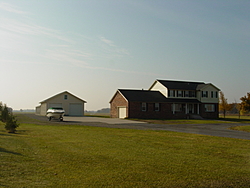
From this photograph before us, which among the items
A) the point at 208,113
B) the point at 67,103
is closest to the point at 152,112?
the point at 208,113

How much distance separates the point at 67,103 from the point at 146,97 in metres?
19.7

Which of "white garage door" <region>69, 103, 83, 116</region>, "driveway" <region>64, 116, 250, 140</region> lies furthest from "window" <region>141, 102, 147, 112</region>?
"white garage door" <region>69, 103, 83, 116</region>

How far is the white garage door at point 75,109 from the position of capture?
203 feet

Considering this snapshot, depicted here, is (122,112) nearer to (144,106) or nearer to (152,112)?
(144,106)

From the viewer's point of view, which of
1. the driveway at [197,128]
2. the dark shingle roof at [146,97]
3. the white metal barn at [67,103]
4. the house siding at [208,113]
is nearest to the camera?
the driveway at [197,128]

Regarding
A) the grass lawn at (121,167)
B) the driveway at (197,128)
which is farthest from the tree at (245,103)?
the grass lawn at (121,167)

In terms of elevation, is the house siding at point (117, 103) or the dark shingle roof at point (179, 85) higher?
the dark shingle roof at point (179, 85)

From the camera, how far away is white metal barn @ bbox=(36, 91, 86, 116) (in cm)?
6053

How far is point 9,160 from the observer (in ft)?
30.2

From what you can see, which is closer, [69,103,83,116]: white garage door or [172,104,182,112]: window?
[172,104,182,112]: window

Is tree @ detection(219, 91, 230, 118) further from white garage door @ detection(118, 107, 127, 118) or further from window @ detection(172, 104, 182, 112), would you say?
white garage door @ detection(118, 107, 127, 118)

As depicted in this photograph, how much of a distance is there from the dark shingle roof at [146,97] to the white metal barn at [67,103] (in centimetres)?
1437

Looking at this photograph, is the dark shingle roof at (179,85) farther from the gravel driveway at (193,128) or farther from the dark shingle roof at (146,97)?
the gravel driveway at (193,128)

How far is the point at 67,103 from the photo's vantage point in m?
61.6
